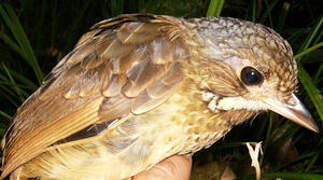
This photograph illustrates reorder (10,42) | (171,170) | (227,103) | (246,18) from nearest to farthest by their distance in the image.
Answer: (227,103)
(171,170)
(10,42)
(246,18)

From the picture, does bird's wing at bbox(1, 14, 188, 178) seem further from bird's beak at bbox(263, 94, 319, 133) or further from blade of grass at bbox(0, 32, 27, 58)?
blade of grass at bbox(0, 32, 27, 58)

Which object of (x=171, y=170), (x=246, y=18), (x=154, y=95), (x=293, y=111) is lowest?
(x=171, y=170)

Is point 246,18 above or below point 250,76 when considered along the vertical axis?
below

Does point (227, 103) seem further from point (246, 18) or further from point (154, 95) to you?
point (246, 18)

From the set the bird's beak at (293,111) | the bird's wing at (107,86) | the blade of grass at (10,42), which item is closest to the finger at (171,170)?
the bird's wing at (107,86)

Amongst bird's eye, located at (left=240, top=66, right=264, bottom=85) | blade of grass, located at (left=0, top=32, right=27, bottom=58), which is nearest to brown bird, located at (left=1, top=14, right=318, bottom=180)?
bird's eye, located at (left=240, top=66, right=264, bottom=85)

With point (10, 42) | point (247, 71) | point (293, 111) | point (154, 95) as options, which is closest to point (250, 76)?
point (247, 71)

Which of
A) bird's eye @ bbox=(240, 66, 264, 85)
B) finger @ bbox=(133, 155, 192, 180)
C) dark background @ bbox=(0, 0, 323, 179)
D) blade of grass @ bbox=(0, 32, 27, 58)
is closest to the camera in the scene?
bird's eye @ bbox=(240, 66, 264, 85)
